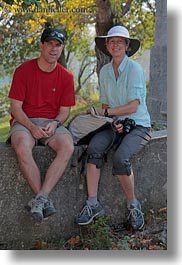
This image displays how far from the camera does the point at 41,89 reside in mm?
3994

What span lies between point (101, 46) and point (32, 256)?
1.69 m

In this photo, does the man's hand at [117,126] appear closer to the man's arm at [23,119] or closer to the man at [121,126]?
the man at [121,126]

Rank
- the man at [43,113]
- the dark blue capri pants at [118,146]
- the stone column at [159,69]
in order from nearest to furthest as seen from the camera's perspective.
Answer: the man at [43,113], the dark blue capri pants at [118,146], the stone column at [159,69]

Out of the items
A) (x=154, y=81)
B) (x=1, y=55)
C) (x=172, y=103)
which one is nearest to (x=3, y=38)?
(x=1, y=55)

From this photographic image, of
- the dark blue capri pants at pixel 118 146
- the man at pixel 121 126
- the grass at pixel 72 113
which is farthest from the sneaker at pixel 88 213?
the grass at pixel 72 113

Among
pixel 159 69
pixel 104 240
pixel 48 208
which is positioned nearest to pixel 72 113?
pixel 159 69

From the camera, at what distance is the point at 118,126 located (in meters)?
3.96

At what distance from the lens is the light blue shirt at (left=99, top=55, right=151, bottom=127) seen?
13.0 ft

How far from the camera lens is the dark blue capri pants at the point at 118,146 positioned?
3.88 metres

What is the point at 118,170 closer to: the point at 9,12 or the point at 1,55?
the point at 9,12

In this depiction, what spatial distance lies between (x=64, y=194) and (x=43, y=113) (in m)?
0.64

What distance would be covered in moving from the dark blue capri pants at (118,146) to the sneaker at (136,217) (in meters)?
0.31

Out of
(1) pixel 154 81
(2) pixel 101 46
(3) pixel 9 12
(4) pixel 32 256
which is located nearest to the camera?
(4) pixel 32 256

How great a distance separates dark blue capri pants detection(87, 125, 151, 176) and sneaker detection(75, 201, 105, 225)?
31cm
